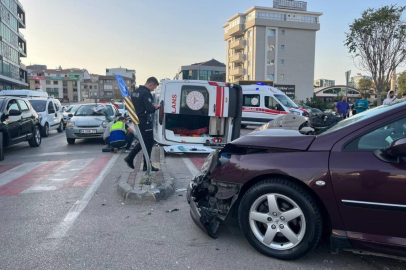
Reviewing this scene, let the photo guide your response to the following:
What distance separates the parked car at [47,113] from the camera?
14786 mm

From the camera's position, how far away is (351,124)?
10.2ft

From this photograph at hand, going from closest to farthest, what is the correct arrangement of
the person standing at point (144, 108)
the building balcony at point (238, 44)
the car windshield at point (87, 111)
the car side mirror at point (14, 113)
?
the person standing at point (144, 108), the car side mirror at point (14, 113), the car windshield at point (87, 111), the building balcony at point (238, 44)

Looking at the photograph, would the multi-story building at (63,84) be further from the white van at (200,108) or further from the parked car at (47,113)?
the white van at (200,108)

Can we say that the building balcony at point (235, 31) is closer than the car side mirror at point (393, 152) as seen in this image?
No

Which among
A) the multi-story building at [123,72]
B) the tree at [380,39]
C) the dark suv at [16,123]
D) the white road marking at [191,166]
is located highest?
the multi-story building at [123,72]

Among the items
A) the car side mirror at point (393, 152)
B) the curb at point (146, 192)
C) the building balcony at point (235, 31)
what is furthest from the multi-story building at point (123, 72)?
the car side mirror at point (393, 152)

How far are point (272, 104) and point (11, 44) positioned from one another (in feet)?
169

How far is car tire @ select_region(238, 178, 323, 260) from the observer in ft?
9.96

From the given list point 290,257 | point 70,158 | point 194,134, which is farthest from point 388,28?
point 290,257

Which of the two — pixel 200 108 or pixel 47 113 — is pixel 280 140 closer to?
pixel 200 108

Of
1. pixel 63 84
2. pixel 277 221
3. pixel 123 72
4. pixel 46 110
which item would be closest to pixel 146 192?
pixel 277 221

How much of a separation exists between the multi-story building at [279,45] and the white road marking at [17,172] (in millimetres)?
50868

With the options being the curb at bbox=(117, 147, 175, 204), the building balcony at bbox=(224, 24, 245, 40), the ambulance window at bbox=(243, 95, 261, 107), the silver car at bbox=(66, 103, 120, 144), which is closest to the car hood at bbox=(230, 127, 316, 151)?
the curb at bbox=(117, 147, 175, 204)

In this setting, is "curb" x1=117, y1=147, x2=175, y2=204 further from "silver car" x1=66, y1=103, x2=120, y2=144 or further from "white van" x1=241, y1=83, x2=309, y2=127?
"white van" x1=241, y1=83, x2=309, y2=127
